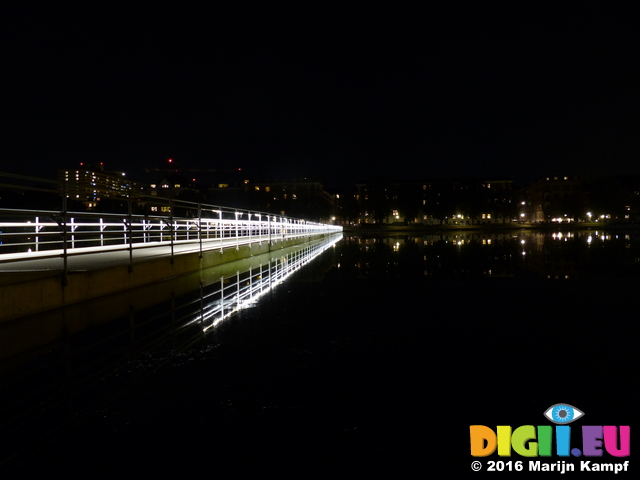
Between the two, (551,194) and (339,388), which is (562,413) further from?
(551,194)

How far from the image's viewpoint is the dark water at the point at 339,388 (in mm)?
2252

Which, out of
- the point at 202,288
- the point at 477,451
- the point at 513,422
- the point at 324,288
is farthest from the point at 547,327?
the point at 202,288

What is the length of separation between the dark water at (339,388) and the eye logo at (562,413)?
6 centimetres

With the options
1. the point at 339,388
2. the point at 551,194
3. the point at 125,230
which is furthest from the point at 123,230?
the point at 551,194

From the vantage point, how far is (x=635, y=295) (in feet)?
22.6

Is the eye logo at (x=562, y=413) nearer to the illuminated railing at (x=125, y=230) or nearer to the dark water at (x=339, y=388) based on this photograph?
the dark water at (x=339, y=388)

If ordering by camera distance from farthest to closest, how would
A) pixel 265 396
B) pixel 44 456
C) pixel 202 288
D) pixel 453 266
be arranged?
pixel 453 266 → pixel 202 288 → pixel 265 396 → pixel 44 456

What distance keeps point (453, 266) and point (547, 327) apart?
7.04 metres

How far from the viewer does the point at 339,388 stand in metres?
3.10

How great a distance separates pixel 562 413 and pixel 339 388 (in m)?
1.49

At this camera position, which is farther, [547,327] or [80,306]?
[80,306]

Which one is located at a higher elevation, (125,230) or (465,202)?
(465,202)

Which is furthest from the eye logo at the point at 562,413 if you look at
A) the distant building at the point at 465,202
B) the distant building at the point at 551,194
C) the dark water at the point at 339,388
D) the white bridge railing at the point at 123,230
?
the distant building at the point at 551,194

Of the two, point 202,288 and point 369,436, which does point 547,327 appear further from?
point 202,288
